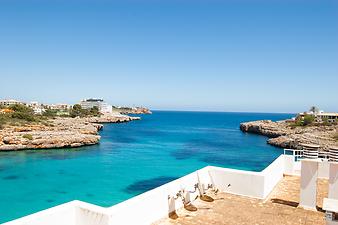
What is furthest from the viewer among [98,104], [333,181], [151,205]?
[98,104]

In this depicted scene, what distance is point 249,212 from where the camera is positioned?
7.06 metres

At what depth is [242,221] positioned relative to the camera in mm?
6473

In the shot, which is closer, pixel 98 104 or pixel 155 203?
pixel 155 203

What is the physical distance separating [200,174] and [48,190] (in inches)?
621

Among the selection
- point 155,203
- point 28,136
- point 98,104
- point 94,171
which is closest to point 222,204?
point 155,203

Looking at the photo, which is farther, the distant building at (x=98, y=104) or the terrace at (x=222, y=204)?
the distant building at (x=98, y=104)

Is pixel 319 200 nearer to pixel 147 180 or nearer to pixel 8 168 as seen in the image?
pixel 147 180

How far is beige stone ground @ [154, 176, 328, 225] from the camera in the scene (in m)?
6.50

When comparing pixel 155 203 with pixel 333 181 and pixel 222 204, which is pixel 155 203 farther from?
pixel 333 181

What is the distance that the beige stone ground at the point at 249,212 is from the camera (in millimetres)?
6496

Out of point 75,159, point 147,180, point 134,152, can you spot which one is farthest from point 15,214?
point 134,152

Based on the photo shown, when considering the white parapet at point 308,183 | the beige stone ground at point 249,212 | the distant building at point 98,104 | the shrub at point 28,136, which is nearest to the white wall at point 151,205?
the beige stone ground at point 249,212

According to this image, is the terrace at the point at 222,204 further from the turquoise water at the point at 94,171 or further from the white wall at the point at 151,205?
the turquoise water at the point at 94,171

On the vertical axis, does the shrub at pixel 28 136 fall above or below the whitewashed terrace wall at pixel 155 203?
below
